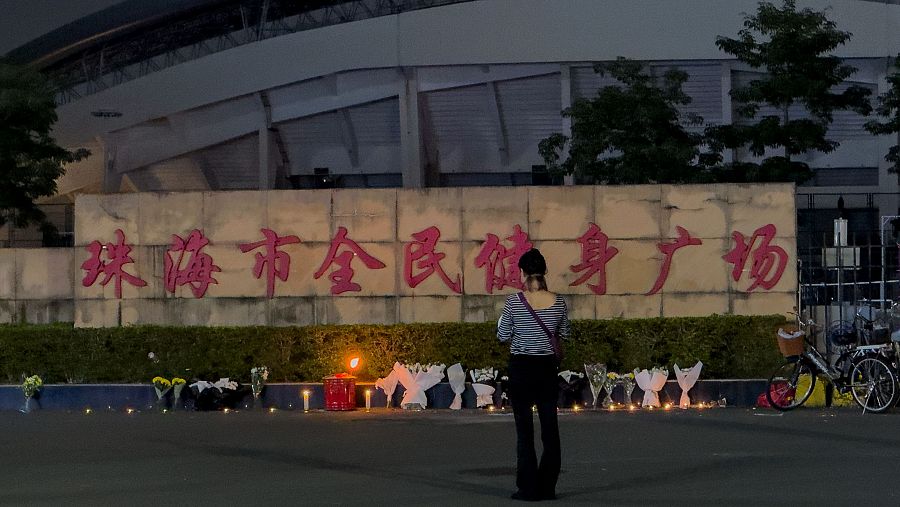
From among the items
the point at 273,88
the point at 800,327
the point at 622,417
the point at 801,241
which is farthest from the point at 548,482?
the point at 273,88

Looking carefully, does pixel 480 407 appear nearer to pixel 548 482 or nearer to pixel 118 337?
pixel 118 337

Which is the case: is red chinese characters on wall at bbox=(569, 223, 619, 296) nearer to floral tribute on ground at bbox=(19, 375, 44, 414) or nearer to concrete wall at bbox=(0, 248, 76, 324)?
floral tribute on ground at bbox=(19, 375, 44, 414)

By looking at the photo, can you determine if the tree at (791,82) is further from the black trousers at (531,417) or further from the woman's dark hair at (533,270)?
the black trousers at (531,417)

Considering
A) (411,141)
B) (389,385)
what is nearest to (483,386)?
(389,385)

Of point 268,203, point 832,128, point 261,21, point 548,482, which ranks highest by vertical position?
point 261,21

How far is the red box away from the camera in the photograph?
54.0 feet

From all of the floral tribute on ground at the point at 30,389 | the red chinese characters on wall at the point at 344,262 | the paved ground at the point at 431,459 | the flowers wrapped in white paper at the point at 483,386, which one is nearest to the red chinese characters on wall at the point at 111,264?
the floral tribute on ground at the point at 30,389

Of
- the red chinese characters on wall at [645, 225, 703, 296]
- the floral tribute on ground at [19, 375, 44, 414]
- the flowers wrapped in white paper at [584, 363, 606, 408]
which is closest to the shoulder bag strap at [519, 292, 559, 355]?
the flowers wrapped in white paper at [584, 363, 606, 408]

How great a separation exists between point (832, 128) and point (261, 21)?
1620 centimetres

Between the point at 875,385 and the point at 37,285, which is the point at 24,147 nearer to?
the point at 37,285

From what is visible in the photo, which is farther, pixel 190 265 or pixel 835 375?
pixel 190 265

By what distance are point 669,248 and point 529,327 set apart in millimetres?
8444

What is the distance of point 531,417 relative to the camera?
946 centimetres

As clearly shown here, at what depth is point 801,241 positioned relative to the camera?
30062mm
